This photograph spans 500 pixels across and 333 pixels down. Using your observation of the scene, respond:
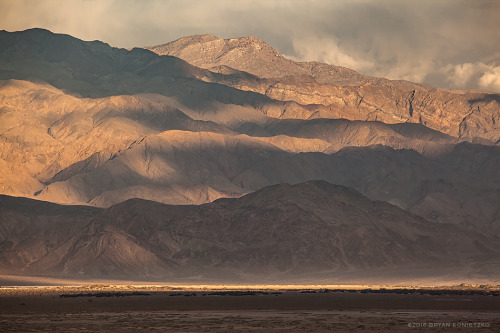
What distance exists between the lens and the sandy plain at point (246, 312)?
76375 mm

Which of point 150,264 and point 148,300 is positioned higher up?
point 150,264

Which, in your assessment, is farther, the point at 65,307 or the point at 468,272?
the point at 468,272

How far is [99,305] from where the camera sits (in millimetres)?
107312

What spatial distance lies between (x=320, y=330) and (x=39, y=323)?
23946mm

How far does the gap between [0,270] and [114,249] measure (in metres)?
23.4

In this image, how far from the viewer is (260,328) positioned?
250 ft

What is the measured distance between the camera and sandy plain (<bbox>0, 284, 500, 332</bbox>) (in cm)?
7638

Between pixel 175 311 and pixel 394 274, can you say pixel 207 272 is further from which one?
pixel 175 311

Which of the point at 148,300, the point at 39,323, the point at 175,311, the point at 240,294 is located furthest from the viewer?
the point at 240,294

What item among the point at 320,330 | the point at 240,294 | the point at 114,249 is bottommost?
the point at 320,330

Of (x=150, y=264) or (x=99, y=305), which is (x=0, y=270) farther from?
(x=99, y=305)

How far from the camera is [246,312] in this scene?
9512 centimetres

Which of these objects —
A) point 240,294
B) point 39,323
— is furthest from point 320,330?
point 240,294

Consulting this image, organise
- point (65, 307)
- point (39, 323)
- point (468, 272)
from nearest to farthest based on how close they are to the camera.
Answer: point (39, 323) < point (65, 307) < point (468, 272)
